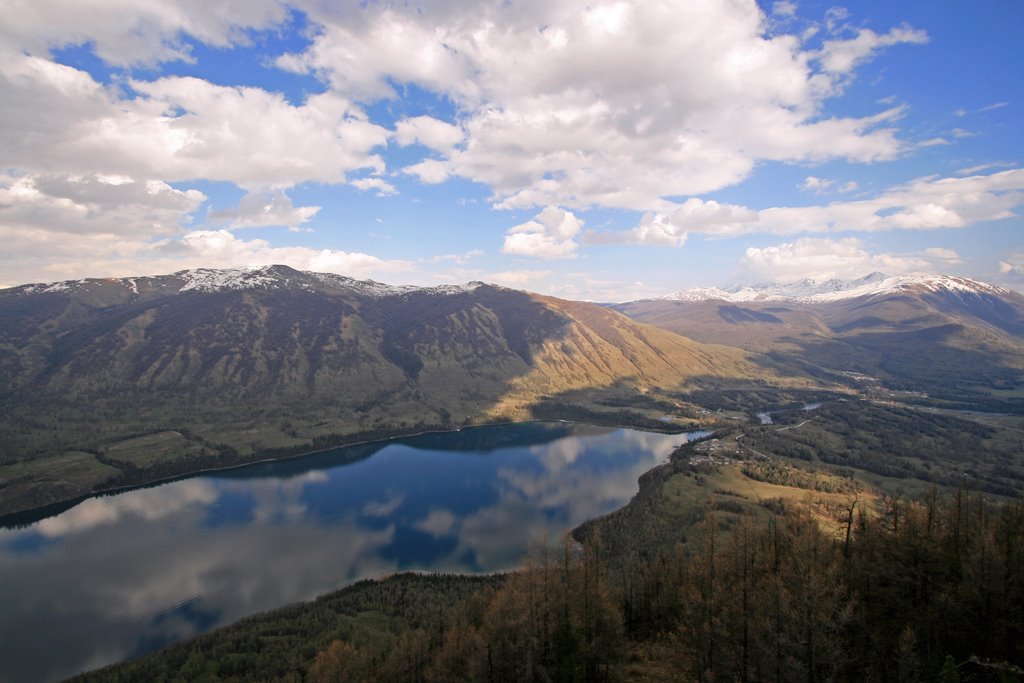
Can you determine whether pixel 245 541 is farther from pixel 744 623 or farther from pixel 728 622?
pixel 744 623

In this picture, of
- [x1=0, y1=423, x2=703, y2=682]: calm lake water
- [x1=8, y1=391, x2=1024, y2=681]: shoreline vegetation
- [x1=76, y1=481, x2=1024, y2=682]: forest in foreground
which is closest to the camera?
[x1=76, y1=481, x2=1024, y2=682]: forest in foreground

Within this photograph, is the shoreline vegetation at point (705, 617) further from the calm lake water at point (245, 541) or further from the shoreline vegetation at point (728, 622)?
the calm lake water at point (245, 541)

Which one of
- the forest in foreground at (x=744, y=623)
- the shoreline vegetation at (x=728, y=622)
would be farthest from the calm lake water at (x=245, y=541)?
the forest in foreground at (x=744, y=623)

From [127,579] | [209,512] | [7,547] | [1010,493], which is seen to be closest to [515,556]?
[127,579]

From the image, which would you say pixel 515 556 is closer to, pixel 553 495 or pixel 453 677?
pixel 553 495

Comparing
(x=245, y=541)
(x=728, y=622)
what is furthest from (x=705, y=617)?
(x=245, y=541)

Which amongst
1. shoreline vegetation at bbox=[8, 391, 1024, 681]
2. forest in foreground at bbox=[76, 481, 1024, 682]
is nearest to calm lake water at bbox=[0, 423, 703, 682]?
shoreline vegetation at bbox=[8, 391, 1024, 681]

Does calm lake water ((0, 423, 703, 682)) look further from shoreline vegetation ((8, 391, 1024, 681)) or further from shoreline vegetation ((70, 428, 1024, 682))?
shoreline vegetation ((70, 428, 1024, 682))
